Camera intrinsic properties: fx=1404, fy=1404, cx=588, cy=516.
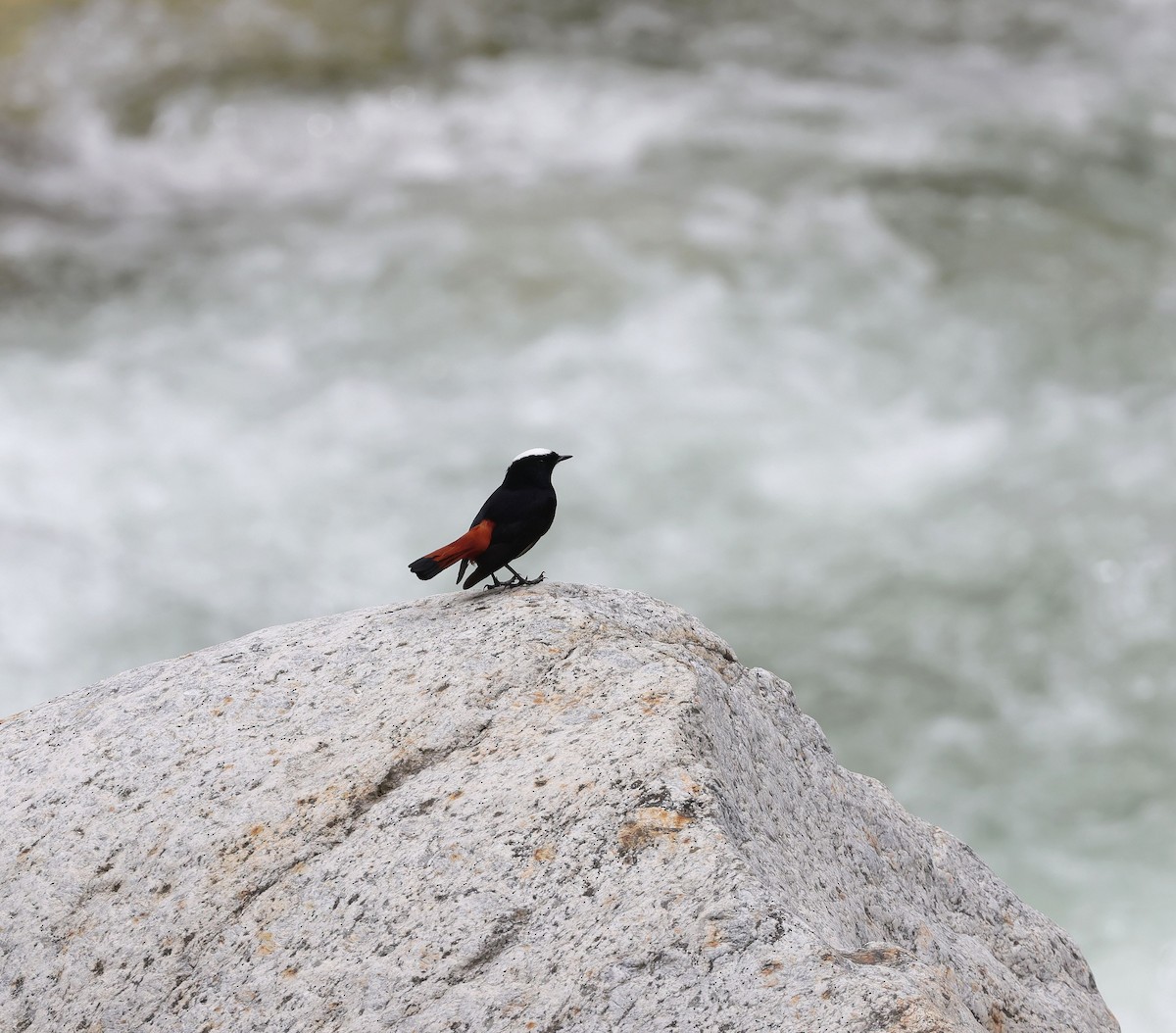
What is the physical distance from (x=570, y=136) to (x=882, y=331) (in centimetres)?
562

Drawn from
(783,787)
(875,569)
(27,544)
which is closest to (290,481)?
(27,544)

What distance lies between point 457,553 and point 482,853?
1.21 meters

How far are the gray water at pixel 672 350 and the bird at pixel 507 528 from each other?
661 cm

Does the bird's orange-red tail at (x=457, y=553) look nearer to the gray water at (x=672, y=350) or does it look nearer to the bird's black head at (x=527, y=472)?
the bird's black head at (x=527, y=472)

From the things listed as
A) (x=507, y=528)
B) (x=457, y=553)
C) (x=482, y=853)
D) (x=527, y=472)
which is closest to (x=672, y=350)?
(x=527, y=472)

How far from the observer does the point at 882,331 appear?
15.1 m

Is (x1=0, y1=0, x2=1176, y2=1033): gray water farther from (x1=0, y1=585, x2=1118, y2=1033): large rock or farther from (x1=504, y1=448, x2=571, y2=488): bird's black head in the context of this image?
(x1=504, y1=448, x2=571, y2=488): bird's black head

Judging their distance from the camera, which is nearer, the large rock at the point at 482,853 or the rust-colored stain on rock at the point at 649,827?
the large rock at the point at 482,853

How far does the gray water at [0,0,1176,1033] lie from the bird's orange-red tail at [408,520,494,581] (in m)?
6.82

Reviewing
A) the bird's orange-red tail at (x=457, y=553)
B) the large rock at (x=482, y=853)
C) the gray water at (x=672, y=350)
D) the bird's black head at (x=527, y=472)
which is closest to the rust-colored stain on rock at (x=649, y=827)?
the large rock at (x=482, y=853)

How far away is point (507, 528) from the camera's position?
15.3 ft

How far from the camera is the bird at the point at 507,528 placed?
4500 millimetres

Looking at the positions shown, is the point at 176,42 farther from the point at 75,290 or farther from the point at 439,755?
the point at 439,755

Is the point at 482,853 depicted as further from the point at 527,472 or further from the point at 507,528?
the point at 527,472
